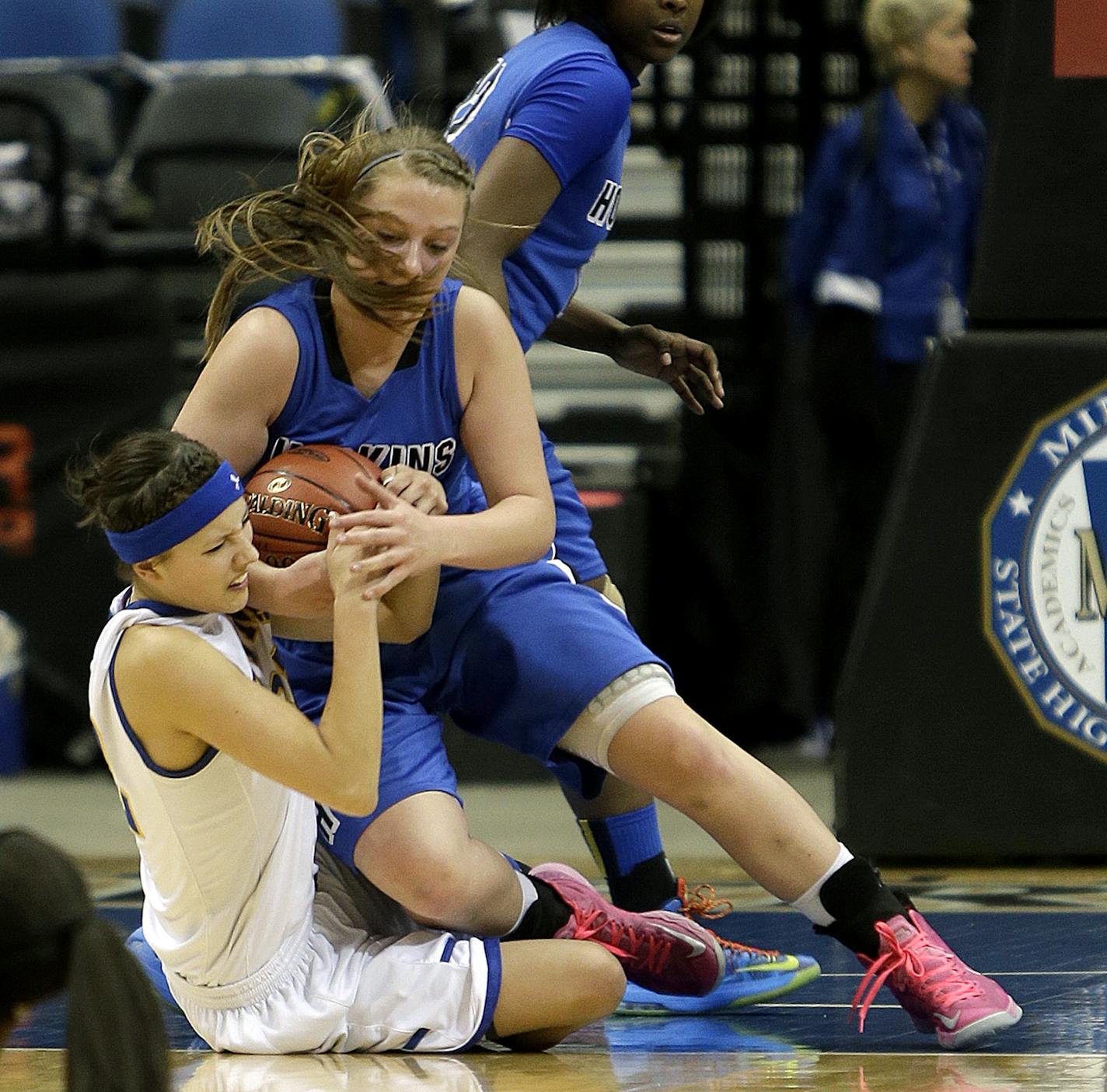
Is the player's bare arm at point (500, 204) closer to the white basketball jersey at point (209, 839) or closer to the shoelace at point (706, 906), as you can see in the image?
the white basketball jersey at point (209, 839)

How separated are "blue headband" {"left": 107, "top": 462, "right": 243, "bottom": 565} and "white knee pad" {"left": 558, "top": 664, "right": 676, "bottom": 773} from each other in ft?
2.09

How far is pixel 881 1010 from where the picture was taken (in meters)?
3.20

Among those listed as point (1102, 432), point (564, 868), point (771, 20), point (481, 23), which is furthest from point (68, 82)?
point (564, 868)

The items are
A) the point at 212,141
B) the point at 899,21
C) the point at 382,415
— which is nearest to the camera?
the point at 382,415

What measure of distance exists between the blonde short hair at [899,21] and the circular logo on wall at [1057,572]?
1.79 metres

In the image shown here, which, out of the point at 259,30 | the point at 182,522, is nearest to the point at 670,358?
the point at 182,522

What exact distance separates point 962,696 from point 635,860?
1.16 meters

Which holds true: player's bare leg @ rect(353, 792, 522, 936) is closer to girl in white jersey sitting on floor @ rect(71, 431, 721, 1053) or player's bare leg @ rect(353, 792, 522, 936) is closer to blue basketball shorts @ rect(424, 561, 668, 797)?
girl in white jersey sitting on floor @ rect(71, 431, 721, 1053)

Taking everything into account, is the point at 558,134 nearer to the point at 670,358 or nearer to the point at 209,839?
the point at 670,358

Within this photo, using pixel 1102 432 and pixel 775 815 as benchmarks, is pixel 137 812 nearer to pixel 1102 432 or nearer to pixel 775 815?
pixel 775 815

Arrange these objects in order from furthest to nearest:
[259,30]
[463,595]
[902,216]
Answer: [259,30] < [902,216] < [463,595]

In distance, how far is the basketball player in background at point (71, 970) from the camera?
179 centimetres

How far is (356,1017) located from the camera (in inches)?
114

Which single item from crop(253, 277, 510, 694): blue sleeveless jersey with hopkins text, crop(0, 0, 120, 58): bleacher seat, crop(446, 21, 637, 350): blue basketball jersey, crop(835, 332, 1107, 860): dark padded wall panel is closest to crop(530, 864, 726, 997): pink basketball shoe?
crop(253, 277, 510, 694): blue sleeveless jersey with hopkins text
